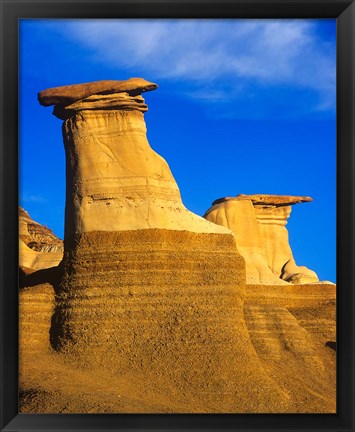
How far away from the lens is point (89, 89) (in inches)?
1537

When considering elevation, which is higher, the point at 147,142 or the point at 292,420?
the point at 147,142

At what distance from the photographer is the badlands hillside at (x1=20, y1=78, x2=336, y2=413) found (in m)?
36.1

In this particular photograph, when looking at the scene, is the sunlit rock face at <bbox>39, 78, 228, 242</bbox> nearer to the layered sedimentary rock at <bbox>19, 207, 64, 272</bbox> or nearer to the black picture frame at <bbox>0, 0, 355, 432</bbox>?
the layered sedimentary rock at <bbox>19, 207, 64, 272</bbox>

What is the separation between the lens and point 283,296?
168 feet

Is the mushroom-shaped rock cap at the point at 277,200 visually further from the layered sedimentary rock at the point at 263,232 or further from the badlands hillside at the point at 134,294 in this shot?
the badlands hillside at the point at 134,294

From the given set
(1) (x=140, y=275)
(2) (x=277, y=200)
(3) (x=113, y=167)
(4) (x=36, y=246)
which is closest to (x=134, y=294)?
(1) (x=140, y=275)

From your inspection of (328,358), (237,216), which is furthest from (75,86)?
(237,216)

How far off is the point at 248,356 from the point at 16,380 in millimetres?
14198
